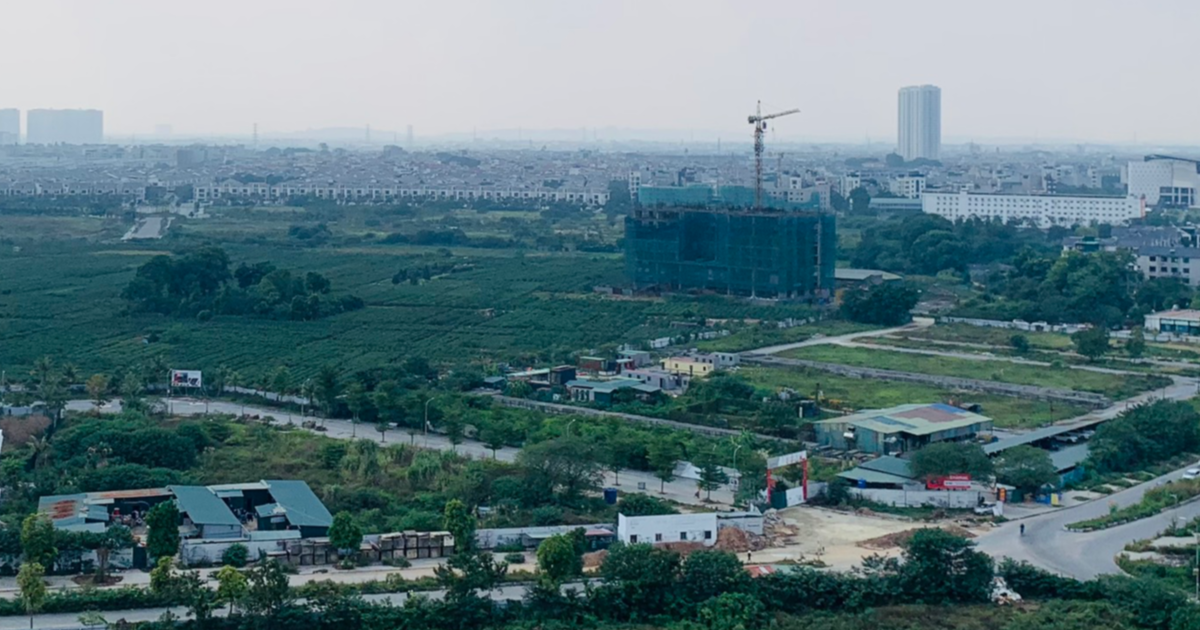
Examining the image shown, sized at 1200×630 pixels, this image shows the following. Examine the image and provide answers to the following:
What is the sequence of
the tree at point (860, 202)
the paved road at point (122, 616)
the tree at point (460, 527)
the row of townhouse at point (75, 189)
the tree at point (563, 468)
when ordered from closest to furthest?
the paved road at point (122, 616) → the tree at point (460, 527) → the tree at point (563, 468) → the tree at point (860, 202) → the row of townhouse at point (75, 189)

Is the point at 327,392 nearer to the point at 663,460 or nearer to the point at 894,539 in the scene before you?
the point at 663,460

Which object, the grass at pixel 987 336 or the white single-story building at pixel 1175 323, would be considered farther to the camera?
the white single-story building at pixel 1175 323

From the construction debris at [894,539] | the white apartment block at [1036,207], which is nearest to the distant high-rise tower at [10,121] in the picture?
the white apartment block at [1036,207]

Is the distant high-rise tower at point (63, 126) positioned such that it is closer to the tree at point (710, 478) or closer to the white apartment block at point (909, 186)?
the white apartment block at point (909, 186)

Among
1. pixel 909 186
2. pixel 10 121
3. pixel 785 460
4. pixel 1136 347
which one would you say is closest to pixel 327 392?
pixel 785 460

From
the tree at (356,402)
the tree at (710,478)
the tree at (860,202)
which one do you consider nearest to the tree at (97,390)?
the tree at (356,402)

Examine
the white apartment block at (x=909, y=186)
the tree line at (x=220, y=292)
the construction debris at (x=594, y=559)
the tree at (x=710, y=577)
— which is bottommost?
the construction debris at (x=594, y=559)

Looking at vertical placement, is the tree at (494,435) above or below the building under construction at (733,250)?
below

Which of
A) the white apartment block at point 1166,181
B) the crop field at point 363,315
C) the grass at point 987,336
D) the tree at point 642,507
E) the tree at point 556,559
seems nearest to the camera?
the tree at point 556,559
